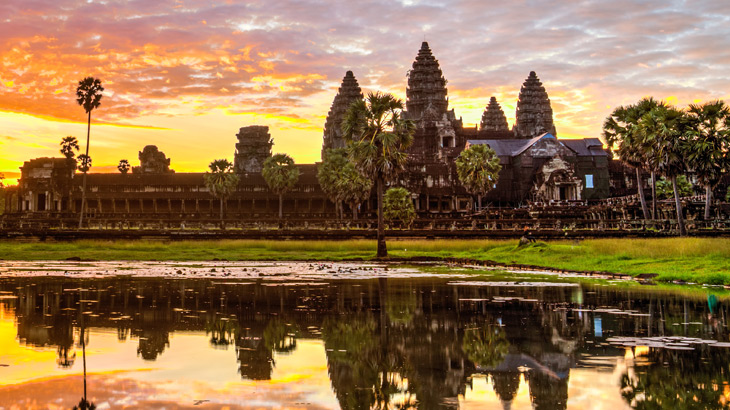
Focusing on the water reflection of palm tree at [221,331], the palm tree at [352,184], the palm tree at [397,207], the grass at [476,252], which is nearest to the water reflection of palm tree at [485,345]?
the water reflection of palm tree at [221,331]

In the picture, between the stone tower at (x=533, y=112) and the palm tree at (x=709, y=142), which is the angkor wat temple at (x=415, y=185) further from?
the palm tree at (x=709, y=142)

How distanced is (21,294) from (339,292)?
8.08 m

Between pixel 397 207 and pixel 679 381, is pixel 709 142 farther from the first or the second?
pixel 679 381

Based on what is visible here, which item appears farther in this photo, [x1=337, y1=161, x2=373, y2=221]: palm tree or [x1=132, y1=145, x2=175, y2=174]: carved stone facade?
[x1=132, y1=145, x2=175, y2=174]: carved stone facade

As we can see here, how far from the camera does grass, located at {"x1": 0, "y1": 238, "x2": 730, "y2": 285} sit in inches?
1098

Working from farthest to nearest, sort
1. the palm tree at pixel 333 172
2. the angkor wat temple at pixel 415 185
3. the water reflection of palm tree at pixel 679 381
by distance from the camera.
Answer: the angkor wat temple at pixel 415 185, the palm tree at pixel 333 172, the water reflection of palm tree at pixel 679 381

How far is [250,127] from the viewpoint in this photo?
143 m

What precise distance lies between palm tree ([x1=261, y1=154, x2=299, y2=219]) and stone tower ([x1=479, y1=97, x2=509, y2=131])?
69.1 m

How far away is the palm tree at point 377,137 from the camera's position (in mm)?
41719

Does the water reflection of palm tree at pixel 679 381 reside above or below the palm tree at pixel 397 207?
below

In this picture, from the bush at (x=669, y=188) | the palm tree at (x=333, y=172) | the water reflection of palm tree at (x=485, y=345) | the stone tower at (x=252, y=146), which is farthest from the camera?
the stone tower at (x=252, y=146)

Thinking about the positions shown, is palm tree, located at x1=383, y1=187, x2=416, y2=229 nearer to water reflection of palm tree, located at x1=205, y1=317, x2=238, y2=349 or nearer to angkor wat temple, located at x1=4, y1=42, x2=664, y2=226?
angkor wat temple, located at x1=4, y1=42, x2=664, y2=226

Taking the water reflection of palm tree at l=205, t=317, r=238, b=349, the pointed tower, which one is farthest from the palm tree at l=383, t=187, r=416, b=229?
the water reflection of palm tree at l=205, t=317, r=238, b=349

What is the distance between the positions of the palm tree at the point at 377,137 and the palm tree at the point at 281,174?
1818 inches
